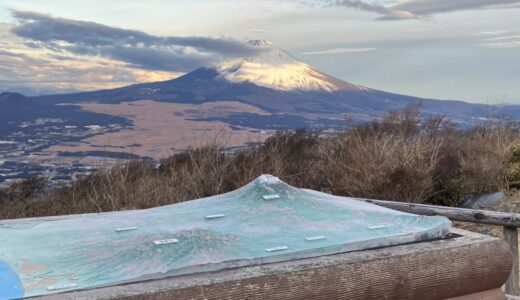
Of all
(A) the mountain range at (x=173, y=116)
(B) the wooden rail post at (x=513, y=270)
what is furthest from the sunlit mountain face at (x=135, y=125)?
(B) the wooden rail post at (x=513, y=270)

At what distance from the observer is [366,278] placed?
2.67m

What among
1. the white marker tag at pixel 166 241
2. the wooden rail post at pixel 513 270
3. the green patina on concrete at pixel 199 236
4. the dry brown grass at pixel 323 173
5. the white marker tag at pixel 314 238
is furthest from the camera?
the dry brown grass at pixel 323 173

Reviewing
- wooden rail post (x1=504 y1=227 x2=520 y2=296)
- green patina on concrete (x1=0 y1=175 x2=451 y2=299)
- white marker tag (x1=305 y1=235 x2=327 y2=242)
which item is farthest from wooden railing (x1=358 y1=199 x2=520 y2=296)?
white marker tag (x1=305 y1=235 x2=327 y2=242)

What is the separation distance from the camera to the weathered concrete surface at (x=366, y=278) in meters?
2.31

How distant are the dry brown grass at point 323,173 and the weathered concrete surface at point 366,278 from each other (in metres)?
5.70

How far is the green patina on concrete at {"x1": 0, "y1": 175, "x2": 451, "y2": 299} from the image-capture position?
2418 mm

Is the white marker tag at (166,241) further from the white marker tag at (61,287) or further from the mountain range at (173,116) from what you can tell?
the mountain range at (173,116)

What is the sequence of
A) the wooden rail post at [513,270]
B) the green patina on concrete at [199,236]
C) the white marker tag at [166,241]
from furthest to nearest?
the wooden rail post at [513,270]
the white marker tag at [166,241]
the green patina on concrete at [199,236]

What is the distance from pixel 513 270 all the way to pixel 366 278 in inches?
84.3

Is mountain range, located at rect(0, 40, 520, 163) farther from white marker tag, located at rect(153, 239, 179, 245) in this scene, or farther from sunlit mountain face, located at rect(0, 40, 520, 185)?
white marker tag, located at rect(153, 239, 179, 245)

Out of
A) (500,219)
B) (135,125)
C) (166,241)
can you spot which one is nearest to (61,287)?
(166,241)

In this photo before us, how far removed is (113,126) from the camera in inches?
744

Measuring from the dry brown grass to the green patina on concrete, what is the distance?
16.7 ft

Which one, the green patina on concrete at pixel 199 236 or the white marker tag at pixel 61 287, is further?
the green patina on concrete at pixel 199 236
